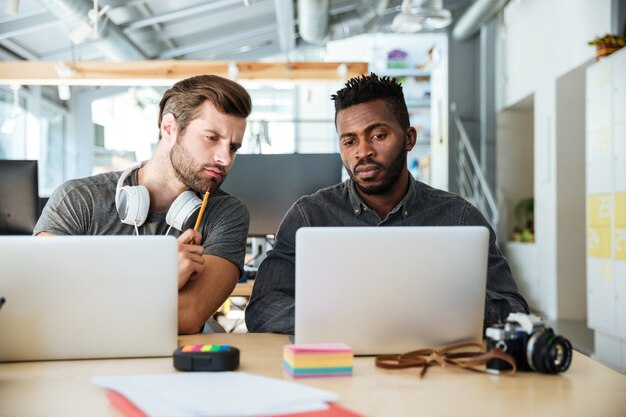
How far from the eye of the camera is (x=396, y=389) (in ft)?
3.39

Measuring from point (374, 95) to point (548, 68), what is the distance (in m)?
5.38

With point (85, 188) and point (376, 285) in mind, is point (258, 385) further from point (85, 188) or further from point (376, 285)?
point (85, 188)

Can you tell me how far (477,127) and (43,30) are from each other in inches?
212

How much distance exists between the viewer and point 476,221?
195cm

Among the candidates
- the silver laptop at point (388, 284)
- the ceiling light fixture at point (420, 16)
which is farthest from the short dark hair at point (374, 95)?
the ceiling light fixture at point (420, 16)

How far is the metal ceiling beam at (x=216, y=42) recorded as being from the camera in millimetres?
8914

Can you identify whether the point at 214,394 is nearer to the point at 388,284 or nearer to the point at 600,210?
the point at 388,284

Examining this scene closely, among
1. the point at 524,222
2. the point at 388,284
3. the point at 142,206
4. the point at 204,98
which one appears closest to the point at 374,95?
the point at 204,98

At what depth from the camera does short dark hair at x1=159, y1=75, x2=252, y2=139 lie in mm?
1984

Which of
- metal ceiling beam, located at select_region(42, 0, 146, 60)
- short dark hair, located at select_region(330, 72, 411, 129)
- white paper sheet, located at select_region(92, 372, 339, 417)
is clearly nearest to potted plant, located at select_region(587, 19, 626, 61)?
short dark hair, located at select_region(330, 72, 411, 129)

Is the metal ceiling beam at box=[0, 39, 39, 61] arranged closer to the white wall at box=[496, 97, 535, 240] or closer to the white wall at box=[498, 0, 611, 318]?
the white wall at box=[498, 0, 611, 318]

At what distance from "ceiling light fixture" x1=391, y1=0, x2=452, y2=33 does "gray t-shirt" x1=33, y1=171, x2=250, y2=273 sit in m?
4.45

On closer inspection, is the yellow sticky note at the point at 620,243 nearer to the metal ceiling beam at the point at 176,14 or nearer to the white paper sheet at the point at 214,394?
the white paper sheet at the point at 214,394

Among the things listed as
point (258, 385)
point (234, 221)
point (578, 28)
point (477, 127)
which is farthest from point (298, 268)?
point (477, 127)
